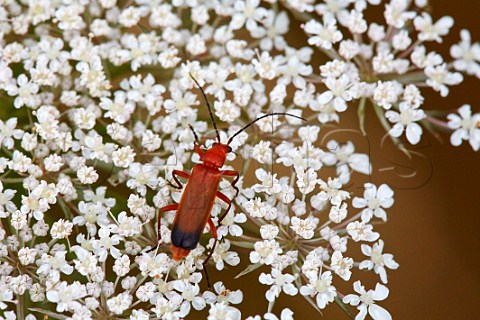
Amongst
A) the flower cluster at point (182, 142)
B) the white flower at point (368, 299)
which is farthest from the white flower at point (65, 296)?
the white flower at point (368, 299)

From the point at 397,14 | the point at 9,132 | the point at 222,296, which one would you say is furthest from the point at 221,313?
the point at 397,14

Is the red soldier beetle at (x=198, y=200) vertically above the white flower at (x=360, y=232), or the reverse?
the red soldier beetle at (x=198, y=200)

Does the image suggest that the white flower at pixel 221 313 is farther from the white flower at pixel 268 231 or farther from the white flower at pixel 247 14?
the white flower at pixel 247 14

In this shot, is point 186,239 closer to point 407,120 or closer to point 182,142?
point 182,142

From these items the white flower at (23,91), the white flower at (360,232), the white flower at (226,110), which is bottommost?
the white flower at (360,232)

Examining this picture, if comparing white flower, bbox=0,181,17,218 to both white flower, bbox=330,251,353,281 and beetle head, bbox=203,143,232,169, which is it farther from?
white flower, bbox=330,251,353,281

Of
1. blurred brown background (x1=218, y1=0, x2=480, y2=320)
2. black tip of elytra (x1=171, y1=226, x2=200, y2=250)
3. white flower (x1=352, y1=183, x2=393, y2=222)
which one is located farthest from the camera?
blurred brown background (x1=218, y1=0, x2=480, y2=320)

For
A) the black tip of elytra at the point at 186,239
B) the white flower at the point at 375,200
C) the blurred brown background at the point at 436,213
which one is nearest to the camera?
the black tip of elytra at the point at 186,239

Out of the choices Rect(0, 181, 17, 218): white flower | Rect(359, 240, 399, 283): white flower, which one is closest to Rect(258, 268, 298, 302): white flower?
Rect(359, 240, 399, 283): white flower

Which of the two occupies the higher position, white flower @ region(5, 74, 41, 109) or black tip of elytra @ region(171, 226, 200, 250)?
white flower @ region(5, 74, 41, 109)
